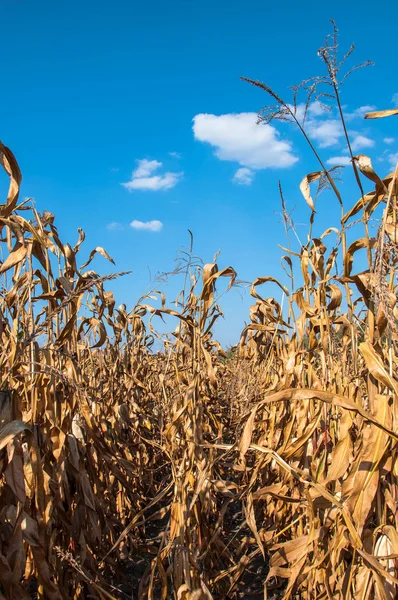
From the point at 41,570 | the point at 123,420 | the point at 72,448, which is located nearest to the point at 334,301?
the point at 72,448

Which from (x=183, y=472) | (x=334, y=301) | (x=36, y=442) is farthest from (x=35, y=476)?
(x=334, y=301)

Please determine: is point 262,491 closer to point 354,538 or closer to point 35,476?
point 354,538

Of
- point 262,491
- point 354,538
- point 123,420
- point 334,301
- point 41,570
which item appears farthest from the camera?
point 123,420

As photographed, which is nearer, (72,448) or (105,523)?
(72,448)

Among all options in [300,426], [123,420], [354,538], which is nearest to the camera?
[354,538]

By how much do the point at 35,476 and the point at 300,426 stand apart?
4.82 feet

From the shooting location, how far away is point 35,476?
7.01 feet

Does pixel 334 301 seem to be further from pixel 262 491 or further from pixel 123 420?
pixel 123 420

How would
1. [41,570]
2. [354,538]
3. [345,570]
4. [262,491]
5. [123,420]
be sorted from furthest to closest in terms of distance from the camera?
[123,420], [262,491], [345,570], [41,570], [354,538]

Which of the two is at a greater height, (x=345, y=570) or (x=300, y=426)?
(x=300, y=426)

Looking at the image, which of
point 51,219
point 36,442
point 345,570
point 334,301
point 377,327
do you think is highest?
point 51,219

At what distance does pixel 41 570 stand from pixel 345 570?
1.33 m

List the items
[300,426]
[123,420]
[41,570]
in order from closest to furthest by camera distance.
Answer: [41,570] < [300,426] < [123,420]

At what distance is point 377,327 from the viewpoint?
1.96m
